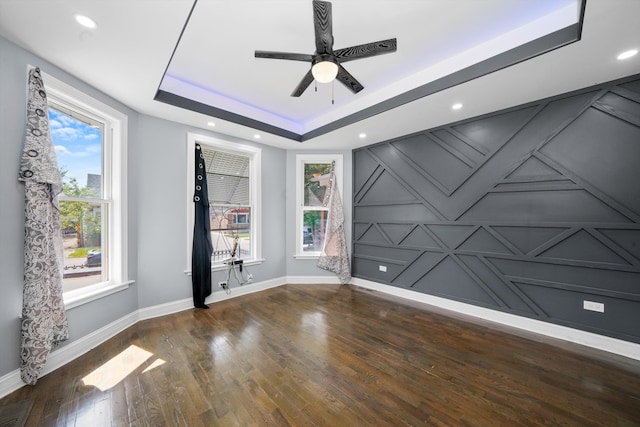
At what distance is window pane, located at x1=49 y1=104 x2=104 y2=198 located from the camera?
2.23 metres

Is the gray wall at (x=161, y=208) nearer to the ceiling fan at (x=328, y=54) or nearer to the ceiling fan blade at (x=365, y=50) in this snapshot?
the ceiling fan at (x=328, y=54)

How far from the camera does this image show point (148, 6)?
1519 millimetres

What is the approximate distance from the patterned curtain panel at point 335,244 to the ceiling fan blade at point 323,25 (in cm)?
288

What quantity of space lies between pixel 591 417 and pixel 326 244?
3.49 meters

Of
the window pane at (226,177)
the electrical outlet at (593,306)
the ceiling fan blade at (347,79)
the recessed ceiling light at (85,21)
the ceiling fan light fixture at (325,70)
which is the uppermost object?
the recessed ceiling light at (85,21)

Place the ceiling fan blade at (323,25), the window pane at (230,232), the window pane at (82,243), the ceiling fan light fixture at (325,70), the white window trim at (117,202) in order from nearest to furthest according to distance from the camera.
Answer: the ceiling fan blade at (323,25)
the ceiling fan light fixture at (325,70)
the window pane at (82,243)
the white window trim at (117,202)
the window pane at (230,232)

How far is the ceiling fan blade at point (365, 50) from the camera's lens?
5.69ft

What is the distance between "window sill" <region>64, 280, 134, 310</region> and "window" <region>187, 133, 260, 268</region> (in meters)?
0.84

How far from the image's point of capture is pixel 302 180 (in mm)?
4676

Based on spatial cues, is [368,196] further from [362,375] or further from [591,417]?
[591,417]

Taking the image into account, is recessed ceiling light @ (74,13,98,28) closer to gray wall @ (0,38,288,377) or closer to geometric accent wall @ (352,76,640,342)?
gray wall @ (0,38,288,377)

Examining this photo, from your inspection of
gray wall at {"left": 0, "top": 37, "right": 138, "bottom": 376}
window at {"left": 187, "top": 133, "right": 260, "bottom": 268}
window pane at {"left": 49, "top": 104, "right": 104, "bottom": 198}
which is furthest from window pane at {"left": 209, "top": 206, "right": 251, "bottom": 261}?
gray wall at {"left": 0, "top": 37, "right": 138, "bottom": 376}

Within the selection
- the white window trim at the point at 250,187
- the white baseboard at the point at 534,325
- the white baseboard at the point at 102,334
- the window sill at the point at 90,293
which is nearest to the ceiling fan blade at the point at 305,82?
the white window trim at the point at 250,187

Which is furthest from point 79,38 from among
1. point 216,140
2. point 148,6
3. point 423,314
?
point 423,314
